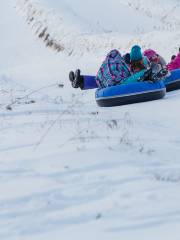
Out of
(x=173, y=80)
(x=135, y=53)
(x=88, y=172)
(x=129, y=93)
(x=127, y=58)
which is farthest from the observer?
(x=173, y=80)

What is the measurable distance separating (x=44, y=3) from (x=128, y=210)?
25.3 meters

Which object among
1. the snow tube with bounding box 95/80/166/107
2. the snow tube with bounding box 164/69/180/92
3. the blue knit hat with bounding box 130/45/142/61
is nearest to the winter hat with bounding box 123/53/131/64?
the blue knit hat with bounding box 130/45/142/61

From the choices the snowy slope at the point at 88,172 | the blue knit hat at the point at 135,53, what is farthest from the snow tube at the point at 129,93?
the blue knit hat at the point at 135,53

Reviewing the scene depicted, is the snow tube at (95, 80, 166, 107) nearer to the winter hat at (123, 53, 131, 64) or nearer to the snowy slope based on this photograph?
the snowy slope

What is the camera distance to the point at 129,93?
972cm

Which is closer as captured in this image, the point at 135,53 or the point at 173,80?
the point at 135,53

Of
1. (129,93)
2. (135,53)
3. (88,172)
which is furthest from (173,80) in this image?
(88,172)

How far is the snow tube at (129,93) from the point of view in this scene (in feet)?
31.9

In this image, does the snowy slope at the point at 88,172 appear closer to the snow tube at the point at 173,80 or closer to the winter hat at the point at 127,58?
the snow tube at the point at 173,80

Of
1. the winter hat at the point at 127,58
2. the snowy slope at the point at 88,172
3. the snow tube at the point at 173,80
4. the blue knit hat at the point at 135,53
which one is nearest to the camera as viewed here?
the snowy slope at the point at 88,172

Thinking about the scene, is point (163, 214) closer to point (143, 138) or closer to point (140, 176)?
point (140, 176)

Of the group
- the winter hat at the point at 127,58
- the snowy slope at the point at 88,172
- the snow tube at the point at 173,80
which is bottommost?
the snowy slope at the point at 88,172

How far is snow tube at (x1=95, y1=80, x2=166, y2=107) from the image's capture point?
972cm

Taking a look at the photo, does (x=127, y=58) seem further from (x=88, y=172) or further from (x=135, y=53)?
(x=88, y=172)
